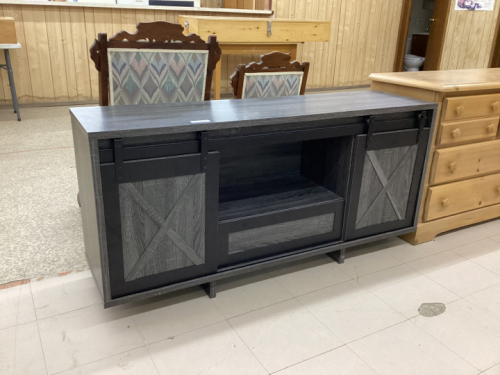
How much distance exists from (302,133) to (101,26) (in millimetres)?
4171

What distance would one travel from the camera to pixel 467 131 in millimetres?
2229

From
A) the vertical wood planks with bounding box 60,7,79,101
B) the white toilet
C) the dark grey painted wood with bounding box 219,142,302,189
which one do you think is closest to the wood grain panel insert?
the dark grey painted wood with bounding box 219,142,302,189

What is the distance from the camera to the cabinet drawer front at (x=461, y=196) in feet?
7.49

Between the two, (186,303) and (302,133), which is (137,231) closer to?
(186,303)

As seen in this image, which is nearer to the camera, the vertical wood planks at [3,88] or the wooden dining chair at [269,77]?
the wooden dining chair at [269,77]

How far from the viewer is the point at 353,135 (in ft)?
6.19

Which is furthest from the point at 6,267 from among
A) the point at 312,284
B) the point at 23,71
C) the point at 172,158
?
the point at 23,71

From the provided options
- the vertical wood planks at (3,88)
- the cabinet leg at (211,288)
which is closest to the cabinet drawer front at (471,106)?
the cabinet leg at (211,288)

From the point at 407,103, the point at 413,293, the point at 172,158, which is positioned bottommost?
the point at 413,293

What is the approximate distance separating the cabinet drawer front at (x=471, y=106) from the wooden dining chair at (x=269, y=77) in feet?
2.62

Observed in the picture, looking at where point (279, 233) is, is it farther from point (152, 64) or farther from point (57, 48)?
point (57, 48)

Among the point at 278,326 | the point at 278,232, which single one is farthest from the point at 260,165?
the point at 278,326

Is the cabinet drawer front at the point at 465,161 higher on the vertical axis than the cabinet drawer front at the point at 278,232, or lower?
higher

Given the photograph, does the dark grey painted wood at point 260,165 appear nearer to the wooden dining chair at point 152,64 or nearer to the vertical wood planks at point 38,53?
the wooden dining chair at point 152,64
